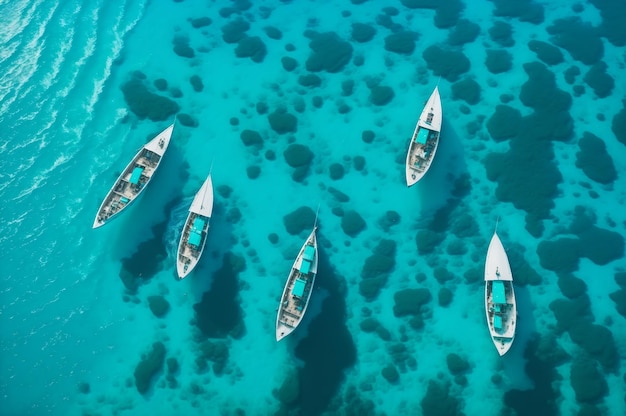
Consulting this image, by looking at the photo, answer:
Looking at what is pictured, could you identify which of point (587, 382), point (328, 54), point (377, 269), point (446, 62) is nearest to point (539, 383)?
point (587, 382)

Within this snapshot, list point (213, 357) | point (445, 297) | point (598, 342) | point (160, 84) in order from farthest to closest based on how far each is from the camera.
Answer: point (160, 84), point (445, 297), point (213, 357), point (598, 342)

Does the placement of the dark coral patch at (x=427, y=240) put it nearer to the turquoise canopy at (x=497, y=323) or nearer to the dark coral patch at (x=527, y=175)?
the dark coral patch at (x=527, y=175)

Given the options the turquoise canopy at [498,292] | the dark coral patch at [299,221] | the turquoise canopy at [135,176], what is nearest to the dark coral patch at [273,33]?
the dark coral patch at [299,221]

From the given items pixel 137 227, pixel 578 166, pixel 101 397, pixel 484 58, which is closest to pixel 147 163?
pixel 137 227

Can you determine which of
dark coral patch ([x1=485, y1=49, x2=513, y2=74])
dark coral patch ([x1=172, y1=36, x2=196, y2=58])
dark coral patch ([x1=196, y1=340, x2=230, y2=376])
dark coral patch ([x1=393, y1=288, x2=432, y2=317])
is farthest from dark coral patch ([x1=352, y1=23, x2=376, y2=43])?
dark coral patch ([x1=196, y1=340, x2=230, y2=376])

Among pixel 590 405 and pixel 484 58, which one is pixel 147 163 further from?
pixel 590 405

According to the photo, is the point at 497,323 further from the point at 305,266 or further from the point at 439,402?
the point at 305,266
